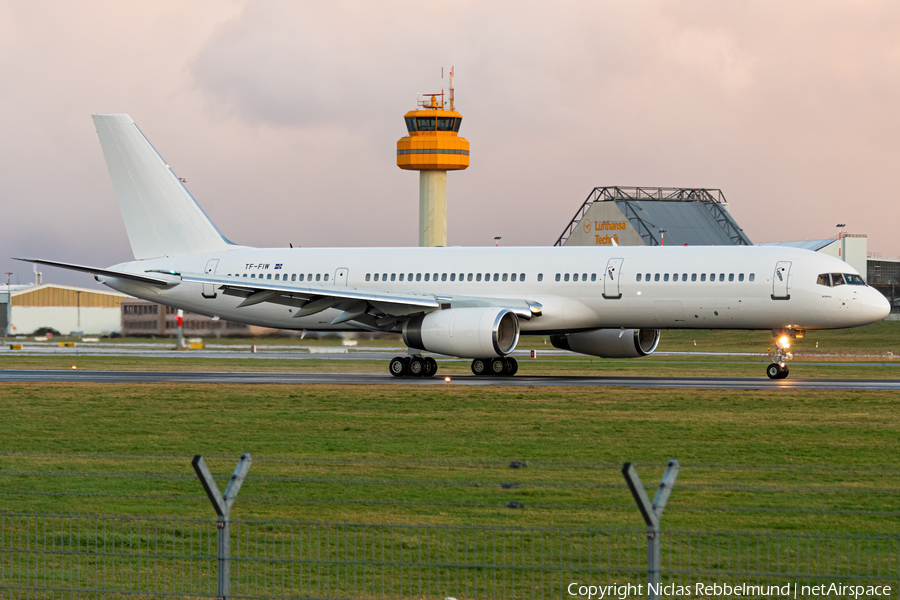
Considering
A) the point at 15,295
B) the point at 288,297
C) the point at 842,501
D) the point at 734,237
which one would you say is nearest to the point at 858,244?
the point at 734,237

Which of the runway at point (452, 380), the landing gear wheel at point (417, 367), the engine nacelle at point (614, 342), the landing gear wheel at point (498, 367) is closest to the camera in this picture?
the runway at point (452, 380)

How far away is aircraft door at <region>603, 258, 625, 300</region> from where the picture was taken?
3378 centimetres

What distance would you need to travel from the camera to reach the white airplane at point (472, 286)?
32.6 metres

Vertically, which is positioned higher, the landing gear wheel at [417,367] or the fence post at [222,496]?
the landing gear wheel at [417,367]

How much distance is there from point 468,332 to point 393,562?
23931 mm

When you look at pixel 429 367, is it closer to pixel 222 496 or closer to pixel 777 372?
pixel 777 372

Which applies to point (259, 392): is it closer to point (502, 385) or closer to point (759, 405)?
point (502, 385)

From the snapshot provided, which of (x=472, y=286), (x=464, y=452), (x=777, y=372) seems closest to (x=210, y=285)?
(x=472, y=286)

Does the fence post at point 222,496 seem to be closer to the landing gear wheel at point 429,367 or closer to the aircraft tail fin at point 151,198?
the landing gear wheel at point 429,367

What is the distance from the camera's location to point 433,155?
93125mm

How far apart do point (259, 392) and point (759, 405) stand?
40.8ft

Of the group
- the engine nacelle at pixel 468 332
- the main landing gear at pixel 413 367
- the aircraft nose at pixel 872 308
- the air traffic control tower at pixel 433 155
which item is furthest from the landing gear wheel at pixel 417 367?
the air traffic control tower at pixel 433 155

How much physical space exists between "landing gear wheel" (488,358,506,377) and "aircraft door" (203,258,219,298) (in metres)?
10.9

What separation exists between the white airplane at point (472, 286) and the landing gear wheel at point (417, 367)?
5cm
